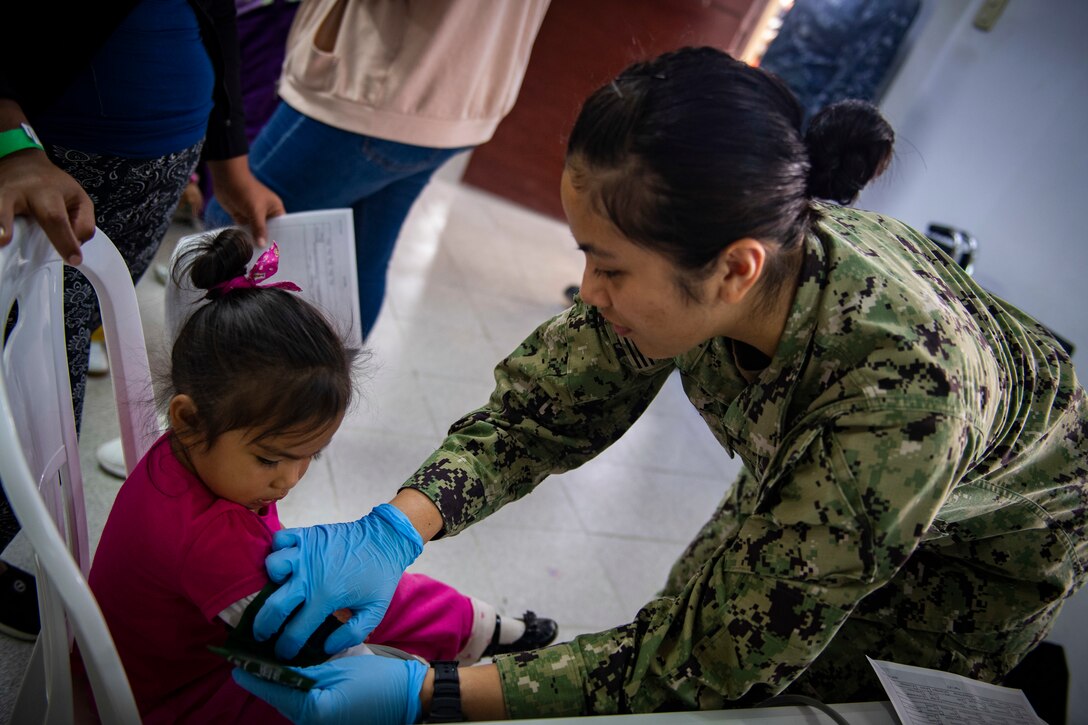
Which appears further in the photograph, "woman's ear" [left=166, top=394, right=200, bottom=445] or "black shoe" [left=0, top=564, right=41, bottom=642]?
"black shoe" [left=0, top=564, right=41, bottom=642]

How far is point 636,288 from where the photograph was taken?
0.85 m

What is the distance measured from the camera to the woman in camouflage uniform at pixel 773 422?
0.78 metres

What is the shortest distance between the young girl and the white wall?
4.98 ft

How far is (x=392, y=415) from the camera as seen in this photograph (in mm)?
2223

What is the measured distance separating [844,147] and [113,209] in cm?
96

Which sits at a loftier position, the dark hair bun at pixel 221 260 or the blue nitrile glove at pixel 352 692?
the dark hair bun at pixel 221 260

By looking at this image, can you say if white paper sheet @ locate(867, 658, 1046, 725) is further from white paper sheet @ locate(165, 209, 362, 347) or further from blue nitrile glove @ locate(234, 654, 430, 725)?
white paper sheet @ locate(165, 209, 362, 347)

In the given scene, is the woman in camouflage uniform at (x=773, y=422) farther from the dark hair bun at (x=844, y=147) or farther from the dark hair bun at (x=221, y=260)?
the dark hair bun at (x=221, y=260)

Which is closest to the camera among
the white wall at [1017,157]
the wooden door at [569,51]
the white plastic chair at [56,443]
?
the white plastic chair at [56,443]

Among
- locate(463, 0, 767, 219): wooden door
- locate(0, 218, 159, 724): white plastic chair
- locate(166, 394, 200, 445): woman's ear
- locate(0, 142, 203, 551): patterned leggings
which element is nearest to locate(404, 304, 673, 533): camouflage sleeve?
locate(166, 394, 200, 445): woman's ear

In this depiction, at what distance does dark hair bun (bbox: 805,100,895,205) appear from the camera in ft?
2.87

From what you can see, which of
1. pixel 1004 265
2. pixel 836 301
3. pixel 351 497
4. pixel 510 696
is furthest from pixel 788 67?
pixel 510 696

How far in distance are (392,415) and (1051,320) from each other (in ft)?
5.82

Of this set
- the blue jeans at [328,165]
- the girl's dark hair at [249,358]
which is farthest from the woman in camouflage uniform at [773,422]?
the blue jeans at [328,165]
